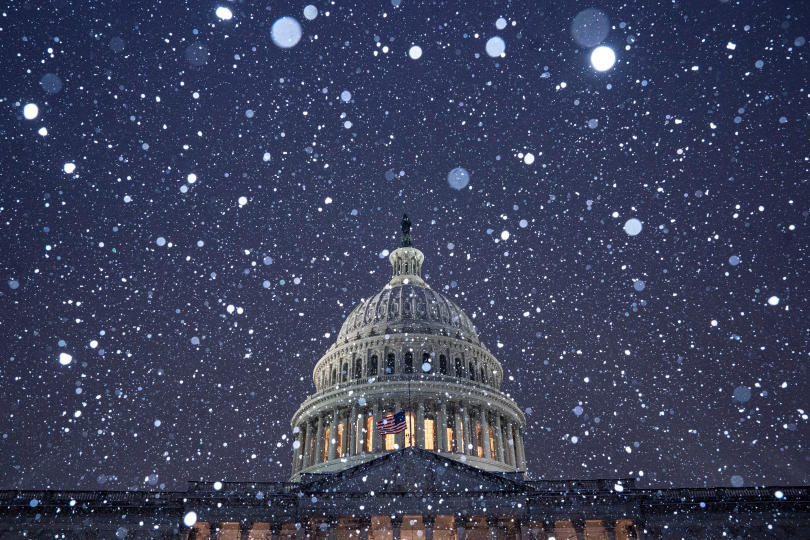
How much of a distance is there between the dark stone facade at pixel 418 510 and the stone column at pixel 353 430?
19343mm

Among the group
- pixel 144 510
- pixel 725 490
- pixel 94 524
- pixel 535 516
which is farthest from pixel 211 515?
pixel 725 490

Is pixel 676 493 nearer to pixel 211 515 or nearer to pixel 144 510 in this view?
pixel 211 515

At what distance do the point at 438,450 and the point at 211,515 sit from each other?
25602 mm

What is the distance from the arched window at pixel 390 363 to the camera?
65387 millimetres

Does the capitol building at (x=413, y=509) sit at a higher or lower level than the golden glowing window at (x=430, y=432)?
lower

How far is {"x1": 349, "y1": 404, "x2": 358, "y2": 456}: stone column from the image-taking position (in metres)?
58.3

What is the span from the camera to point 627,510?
3800 cm

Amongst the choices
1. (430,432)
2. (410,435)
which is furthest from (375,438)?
(430,432)

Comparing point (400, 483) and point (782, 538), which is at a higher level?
point (400, 483)

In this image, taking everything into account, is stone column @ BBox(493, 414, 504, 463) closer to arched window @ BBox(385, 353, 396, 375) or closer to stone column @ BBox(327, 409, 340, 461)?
arched window @ BBox(385, 353, 396, 375)

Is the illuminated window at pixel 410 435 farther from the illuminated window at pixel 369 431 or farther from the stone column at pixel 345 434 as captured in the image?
the stone column at pixel 345 434

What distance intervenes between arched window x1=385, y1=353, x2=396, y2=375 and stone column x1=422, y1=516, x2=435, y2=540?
2784cm

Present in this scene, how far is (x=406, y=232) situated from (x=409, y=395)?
43608 millimetres

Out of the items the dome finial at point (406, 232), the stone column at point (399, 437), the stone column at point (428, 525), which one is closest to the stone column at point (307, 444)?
the stone column at point (399, 437)
